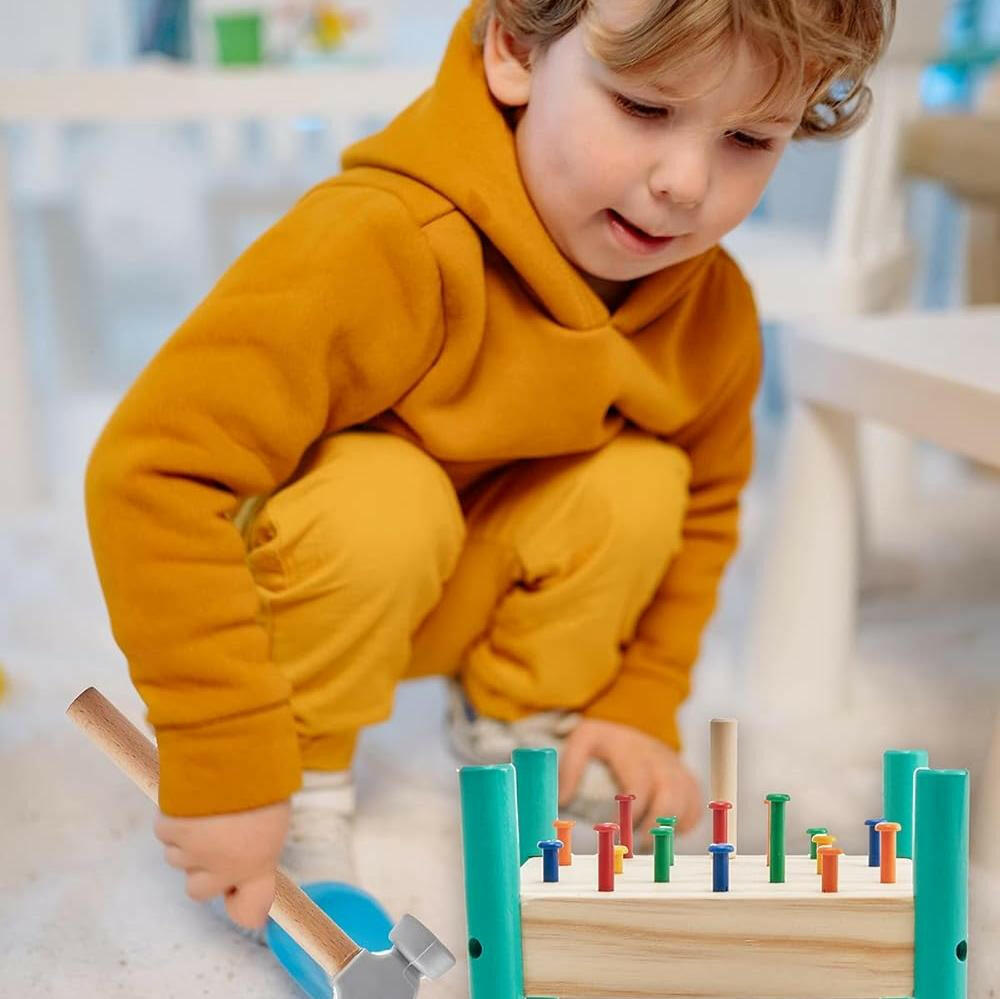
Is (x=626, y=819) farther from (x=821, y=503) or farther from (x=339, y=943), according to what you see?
(x=821, y=503)

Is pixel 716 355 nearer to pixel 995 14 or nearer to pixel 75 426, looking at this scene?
pixel 75 426

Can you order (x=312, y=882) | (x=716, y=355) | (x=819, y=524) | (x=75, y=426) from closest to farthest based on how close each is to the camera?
1. (x=312, y=882)
2. (x=716, y=355)
3. (x=819, y=524)
4. (x=75, y=426)

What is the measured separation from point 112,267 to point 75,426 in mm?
462

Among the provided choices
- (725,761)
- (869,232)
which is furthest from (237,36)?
(725,761)

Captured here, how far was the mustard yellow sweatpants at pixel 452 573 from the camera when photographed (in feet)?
2.28

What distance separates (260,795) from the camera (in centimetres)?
62

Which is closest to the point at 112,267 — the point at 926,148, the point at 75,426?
the point at 75,426

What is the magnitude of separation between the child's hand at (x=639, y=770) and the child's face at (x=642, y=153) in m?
0.27

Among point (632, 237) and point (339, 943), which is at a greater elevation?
point (632, 237)

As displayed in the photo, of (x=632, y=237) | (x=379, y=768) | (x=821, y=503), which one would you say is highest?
(x=632, y=237)

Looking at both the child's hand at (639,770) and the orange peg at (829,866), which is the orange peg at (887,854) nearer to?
the orange peg at (829,866)

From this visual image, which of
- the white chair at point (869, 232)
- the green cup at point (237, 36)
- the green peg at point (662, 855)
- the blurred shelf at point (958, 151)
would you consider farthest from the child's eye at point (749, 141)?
the green cup at point (237, 36)

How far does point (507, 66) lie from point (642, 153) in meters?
0.10

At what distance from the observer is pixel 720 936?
493mm
